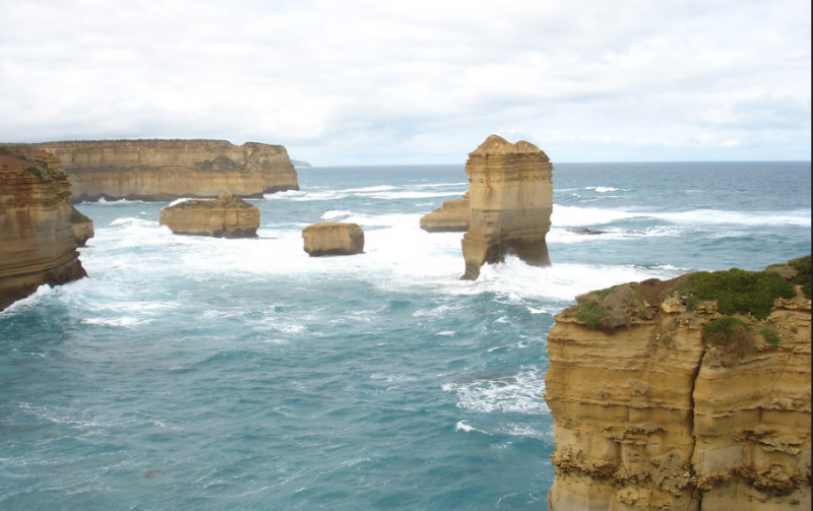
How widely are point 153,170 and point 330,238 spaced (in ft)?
179

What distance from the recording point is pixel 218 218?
148ft

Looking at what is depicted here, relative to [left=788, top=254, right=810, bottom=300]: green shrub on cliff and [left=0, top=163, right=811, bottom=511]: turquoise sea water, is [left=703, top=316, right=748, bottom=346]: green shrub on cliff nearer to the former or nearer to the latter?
[left=788, top=254, right=810, bottom=300]: green shrub on cliff

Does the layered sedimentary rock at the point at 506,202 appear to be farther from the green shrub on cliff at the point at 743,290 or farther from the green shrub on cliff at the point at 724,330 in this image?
the green shrub on cliff at the point at 724,330

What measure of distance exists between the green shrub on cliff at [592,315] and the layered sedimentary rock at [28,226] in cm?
2279

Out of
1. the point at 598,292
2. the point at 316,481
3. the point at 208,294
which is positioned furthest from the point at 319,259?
the point at 598,292

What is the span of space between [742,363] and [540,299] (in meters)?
17.0

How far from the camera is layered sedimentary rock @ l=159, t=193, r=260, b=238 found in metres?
44.8

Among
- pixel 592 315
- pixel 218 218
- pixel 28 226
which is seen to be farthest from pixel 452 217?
pixel 592 315

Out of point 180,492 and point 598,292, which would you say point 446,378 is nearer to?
point 180,492

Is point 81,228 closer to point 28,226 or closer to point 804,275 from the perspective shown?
point 28,226

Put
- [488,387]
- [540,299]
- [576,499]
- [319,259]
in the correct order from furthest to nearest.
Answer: [319,259]
[540,299]
[488,387]
[576,499]

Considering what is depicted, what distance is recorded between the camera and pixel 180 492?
11.7 meters

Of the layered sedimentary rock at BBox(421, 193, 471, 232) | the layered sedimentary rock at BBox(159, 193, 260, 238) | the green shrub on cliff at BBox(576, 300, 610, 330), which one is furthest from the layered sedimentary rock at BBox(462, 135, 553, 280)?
the layered sedimentary rock at BBox(159, 193, 260, 238)

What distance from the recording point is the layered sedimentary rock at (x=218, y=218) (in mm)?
44844
